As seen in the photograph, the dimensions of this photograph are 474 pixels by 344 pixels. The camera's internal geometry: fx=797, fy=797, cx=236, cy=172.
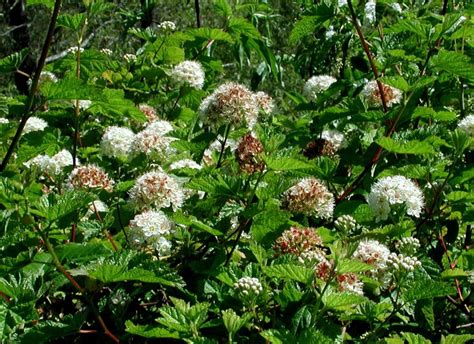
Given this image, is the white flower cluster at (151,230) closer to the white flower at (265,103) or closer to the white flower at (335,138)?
the white flower at (335,138)

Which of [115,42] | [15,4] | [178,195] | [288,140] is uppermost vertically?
[178,195]

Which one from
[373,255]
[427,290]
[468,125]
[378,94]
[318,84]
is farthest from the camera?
[318,84]

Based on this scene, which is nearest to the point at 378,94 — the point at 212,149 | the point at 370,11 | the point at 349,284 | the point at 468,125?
the point at 468,125

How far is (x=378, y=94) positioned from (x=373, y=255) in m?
1.10

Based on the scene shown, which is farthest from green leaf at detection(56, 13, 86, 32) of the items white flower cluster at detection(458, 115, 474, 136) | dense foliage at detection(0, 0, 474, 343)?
white flower cluster at detection(458, 115, 474, 136)

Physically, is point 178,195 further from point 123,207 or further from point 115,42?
point 115,42

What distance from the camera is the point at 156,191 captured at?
213cm

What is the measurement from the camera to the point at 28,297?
1.66m

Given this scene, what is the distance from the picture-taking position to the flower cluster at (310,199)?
7.08 feet

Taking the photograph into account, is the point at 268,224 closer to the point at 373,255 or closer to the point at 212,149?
the point at 373,255

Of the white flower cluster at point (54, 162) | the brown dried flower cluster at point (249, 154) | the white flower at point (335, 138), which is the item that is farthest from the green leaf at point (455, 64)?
the white flower cluster at point (54, 162)

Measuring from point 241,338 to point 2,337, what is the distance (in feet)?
1.73

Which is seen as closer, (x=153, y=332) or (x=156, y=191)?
(x=153, y=332)

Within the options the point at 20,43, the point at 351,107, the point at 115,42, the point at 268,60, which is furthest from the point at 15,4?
the point at 351,107
